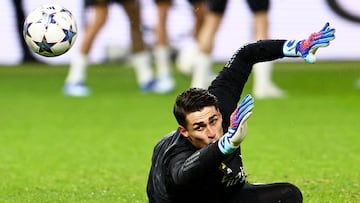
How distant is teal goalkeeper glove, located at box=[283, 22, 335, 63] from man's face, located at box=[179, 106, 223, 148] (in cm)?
75

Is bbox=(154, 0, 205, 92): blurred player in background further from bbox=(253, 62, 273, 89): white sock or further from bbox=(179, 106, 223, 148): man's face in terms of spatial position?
bbox=(179, 106, 223, 148): man's face

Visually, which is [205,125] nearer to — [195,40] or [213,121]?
[213,121]

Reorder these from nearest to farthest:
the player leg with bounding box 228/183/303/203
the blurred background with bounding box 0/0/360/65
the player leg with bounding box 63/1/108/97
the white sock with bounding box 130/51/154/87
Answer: the player leg with bounding box 228/183/303/203
the player leg with bounding box 63/1/108/97
the white sock with bounding box 130/51/154/87
the blurred background with bounding box 0/0/360/65

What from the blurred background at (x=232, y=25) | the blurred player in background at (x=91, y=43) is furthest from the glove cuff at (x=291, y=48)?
the blurred background at (x=232, y=25)

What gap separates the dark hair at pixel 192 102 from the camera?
18.9 feet

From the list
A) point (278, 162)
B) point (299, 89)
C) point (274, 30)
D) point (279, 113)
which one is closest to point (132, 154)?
point (278, 162)

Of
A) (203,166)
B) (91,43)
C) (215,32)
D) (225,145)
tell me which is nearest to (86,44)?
(91,43)

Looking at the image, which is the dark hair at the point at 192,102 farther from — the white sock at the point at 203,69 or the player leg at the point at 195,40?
the player leg at the point at 195,40

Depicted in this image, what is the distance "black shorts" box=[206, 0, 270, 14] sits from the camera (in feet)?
42.5

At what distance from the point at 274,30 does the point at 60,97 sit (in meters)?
4.41

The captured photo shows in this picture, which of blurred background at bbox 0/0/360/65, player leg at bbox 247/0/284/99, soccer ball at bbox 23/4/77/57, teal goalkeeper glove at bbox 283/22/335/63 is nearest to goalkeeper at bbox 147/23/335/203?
teal goalkeeper glove at bbox 283/22/335/63

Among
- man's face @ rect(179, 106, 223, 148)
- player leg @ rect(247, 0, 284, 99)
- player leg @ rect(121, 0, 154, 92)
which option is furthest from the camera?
player leg @ rect(121, 0, 154, 92)

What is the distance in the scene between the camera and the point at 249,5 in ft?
42.9

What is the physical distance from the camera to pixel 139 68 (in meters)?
14.5
